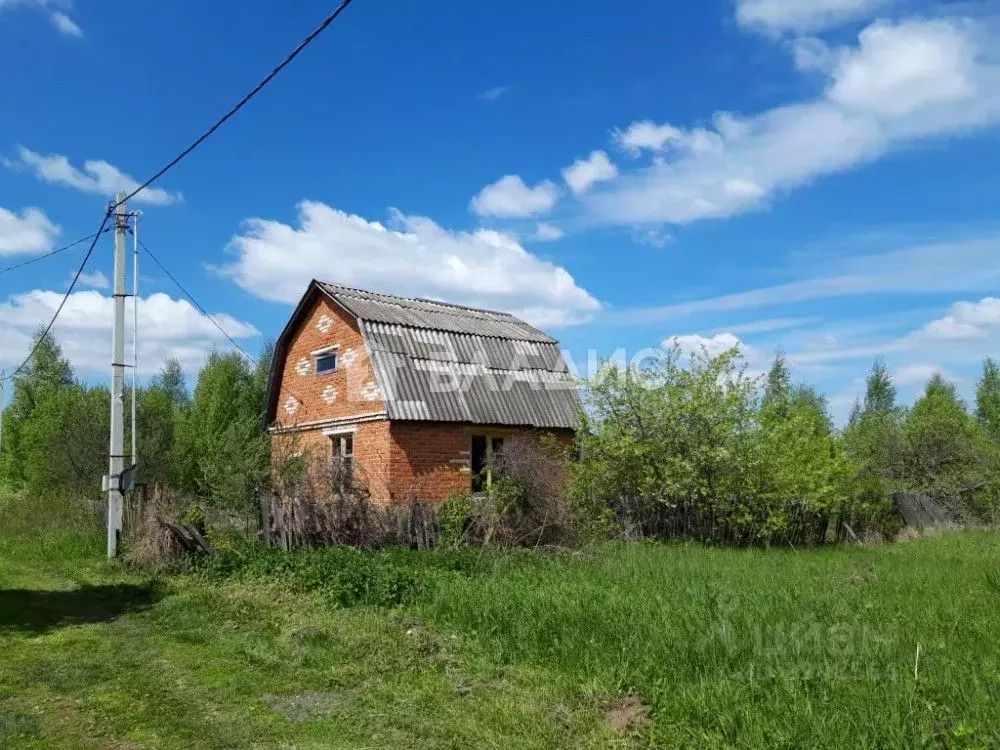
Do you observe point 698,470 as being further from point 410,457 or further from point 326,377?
point 326,377

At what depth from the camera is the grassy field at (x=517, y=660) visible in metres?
4.76

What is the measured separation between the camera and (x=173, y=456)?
1291 inches

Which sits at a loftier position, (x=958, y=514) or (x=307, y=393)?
(x=307, y=393)

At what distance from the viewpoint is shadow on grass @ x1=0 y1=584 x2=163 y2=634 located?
9.09m

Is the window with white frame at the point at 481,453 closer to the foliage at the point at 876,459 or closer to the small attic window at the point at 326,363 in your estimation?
the small attic window at the point at 326,363

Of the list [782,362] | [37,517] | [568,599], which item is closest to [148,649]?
[568,599]

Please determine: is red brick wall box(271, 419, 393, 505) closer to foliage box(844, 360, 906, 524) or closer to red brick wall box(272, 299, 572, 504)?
red brick wall box(272, 299, 572, 504)

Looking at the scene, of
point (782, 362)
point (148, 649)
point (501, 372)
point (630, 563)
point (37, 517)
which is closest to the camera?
point (148, 649)

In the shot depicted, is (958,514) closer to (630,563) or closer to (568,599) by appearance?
(630,563)

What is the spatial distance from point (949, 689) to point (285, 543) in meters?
10.5

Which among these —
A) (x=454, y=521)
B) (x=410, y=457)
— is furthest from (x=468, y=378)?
(x=454, y=521)

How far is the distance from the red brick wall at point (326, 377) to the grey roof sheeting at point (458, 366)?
60 centimetres

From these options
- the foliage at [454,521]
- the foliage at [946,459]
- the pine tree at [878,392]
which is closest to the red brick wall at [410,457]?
the foliage at [454,521]

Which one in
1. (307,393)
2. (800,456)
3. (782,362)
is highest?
(782,362)
